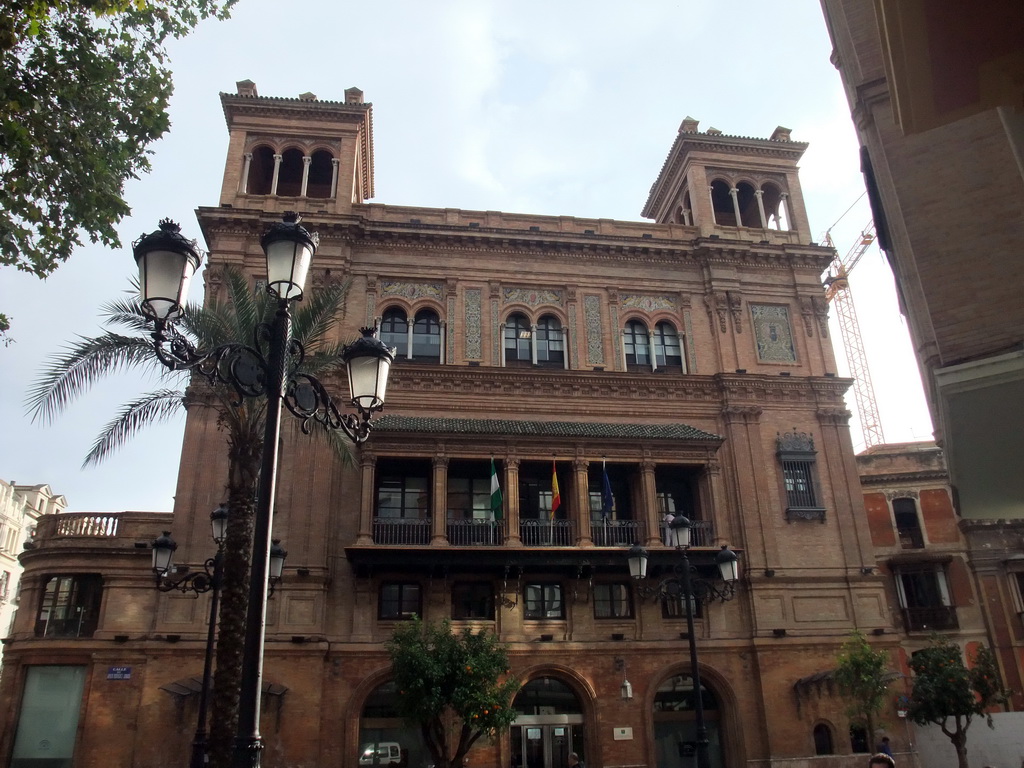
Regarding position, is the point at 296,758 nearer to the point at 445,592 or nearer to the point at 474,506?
the point at 445,592

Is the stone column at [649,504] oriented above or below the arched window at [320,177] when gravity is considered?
below

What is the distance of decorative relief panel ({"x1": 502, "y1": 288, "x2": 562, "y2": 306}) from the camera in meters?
29.0

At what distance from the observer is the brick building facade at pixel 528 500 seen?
22.7 metres

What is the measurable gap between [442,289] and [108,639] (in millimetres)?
14787

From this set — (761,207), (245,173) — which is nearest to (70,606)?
(245,173)

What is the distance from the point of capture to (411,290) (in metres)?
28.6

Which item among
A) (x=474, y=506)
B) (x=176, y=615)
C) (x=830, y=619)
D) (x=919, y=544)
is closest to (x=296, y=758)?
(x=176, y=615)

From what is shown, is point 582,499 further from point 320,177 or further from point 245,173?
point 320,177

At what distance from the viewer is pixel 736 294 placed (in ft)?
98.3

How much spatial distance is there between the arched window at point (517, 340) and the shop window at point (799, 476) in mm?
9035

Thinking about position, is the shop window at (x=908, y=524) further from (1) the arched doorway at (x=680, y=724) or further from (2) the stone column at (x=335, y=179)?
(2) the stone column at (x=335, y=179)

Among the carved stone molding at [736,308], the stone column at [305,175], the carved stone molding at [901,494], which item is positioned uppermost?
the stone column at [305,175]

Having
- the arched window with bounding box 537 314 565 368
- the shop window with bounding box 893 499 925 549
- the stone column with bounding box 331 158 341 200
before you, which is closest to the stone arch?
the arched window with bounding box 537 314 565 368

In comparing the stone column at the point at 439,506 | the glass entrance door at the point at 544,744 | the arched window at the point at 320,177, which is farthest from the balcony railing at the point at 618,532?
the arched window at the point at 320,177
